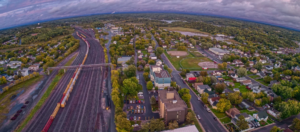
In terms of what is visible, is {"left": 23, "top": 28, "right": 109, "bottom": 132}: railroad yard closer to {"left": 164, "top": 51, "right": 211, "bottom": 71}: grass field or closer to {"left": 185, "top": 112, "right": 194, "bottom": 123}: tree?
{"left": 185, "top": 112, "right": 194, "bottom": 123}: tree

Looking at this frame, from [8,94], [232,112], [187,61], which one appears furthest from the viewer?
[187,61]

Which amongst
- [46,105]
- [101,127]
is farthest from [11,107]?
[101,127]

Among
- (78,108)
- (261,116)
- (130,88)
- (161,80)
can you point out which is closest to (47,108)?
(78,108)

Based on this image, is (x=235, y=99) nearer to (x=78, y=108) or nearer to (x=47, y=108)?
(x=78, y=108)

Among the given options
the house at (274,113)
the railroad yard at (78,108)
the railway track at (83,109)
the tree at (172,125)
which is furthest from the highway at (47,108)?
the house at (274,113)

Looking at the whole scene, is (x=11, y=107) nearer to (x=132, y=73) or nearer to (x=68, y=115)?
(x=68, y=115)

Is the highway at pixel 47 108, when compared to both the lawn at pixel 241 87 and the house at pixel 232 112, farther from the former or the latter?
the lawn at pixel 241 87

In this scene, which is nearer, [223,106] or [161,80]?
[223,106]
